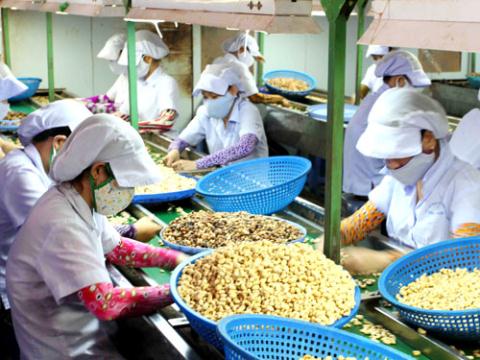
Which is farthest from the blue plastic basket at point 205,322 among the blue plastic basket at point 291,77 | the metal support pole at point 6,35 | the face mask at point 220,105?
the metal support pole at point 6,35

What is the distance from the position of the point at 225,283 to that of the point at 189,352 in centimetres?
25

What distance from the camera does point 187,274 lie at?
2.34 meters

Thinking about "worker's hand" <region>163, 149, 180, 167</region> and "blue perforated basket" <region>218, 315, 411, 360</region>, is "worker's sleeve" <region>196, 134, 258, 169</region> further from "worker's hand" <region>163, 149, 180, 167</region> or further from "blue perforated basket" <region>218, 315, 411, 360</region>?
"blue perforated basket" <region>218, 315, 411, 360</region>

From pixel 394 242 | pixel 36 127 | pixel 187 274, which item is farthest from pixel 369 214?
pixel 36 127

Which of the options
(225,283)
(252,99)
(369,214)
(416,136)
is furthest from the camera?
(252,99)

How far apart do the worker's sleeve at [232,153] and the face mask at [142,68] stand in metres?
1.75

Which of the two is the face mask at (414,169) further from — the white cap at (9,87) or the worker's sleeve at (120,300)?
the white cap at (9,87)

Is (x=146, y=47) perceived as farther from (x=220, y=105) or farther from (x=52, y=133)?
(x=52, y=133)

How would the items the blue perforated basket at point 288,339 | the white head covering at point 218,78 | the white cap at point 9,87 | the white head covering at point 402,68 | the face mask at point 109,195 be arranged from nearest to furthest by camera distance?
the blue perforated basket at point 288,339, the face mask at point 109,195, the white head covering at point 218,78, the white cap at point 9,87, the white head covering at point 402,68

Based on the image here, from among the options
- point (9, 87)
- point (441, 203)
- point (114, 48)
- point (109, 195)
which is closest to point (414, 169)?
point (441, 203)

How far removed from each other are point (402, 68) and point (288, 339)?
3.76 metres

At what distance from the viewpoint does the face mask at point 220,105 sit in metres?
4.88

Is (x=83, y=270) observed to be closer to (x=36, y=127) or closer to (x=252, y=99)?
(x=36, y=127)

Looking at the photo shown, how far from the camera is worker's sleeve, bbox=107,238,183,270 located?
2812 mm
